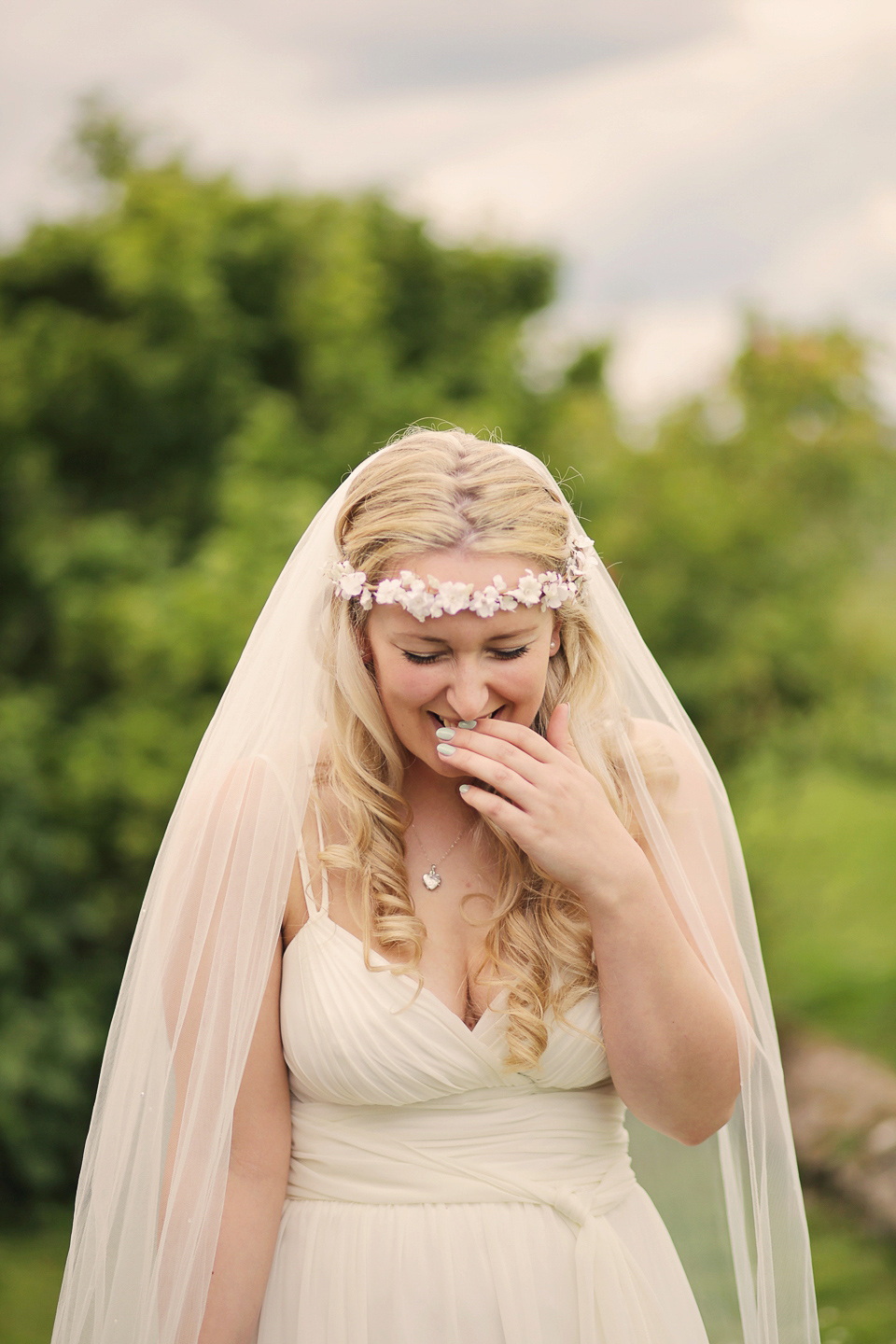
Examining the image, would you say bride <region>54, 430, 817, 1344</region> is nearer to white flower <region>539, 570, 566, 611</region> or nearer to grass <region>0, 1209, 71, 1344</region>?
white flower <region>539, 570, 566, 611</region>

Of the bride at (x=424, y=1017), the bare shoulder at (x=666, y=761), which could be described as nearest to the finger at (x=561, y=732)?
the bride at (x=424, y=1017)

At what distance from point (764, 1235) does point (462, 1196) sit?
0.63m

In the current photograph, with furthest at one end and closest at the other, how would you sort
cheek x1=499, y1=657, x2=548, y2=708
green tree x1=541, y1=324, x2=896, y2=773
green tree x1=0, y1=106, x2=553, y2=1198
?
green tree x1=541, y1=324, x2=896, y2=773
green tree x1=0, y1=106, x2=553, y2=1198
cheek x1=499, y1=657, x2=548, y2=708

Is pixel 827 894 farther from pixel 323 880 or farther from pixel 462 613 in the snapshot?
pixel 462 613

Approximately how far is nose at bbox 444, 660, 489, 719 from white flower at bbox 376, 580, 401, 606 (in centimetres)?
16

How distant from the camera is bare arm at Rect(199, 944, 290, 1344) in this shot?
6.98 feet

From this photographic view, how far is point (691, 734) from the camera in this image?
2.62 meters

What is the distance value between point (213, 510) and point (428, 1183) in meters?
5.89

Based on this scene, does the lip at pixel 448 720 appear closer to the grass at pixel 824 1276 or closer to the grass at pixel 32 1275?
the grass at pixel 824 1276

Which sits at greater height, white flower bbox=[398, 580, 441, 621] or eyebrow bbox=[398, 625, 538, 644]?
white flower bbox=[398, 580, 441, 621]

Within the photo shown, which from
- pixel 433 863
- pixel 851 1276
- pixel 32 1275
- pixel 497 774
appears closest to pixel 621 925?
pixel 497 774

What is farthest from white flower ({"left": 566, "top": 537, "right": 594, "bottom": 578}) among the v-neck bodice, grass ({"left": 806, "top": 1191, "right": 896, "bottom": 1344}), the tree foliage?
the tree foliage

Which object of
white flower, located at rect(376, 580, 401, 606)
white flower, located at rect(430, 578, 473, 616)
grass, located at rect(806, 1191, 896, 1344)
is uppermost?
white flower, located at rect(376, 580, 401, 606)

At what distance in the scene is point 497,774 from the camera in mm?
2076
